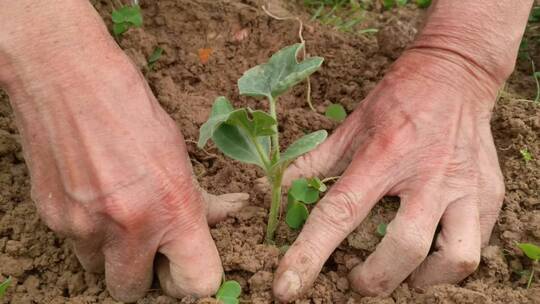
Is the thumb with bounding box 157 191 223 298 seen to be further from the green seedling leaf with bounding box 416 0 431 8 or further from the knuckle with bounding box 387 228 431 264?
the green seedling leaf with bounding box 416 0 431 8

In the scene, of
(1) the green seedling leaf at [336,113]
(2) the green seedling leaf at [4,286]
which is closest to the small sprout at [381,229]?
(1) the green seedling leaf at [336,113]

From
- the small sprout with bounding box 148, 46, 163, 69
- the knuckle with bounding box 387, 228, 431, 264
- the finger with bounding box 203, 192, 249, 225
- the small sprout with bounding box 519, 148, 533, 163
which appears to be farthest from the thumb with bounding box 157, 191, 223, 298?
the small sprout with bounding box 519, 148, 533, 163

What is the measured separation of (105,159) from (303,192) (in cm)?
52

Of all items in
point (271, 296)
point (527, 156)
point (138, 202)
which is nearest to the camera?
point (138, 202)

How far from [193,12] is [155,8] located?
156mm

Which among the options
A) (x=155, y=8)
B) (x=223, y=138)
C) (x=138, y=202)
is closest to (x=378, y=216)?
(x=223, y=138)

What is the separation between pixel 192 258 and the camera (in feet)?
4.87

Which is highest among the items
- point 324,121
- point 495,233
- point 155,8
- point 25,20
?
point 25,20

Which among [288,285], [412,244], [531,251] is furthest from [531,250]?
[288,285]

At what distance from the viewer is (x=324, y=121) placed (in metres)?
1.98

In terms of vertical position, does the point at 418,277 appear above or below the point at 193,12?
below

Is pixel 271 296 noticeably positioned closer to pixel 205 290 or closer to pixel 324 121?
pixel 205 290

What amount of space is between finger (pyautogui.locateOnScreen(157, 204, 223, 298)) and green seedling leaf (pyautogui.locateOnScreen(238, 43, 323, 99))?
0.32 meters

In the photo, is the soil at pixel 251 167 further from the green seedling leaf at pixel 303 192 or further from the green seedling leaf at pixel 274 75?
the green seedling leaf at pixel 274 75
